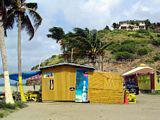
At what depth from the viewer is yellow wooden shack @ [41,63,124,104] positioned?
84.0ft

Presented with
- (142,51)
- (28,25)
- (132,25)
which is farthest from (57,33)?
(132,25)

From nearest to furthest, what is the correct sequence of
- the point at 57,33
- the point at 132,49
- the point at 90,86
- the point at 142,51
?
the point at 90,86 → the point at 57,33 → the point at 142,51 → the point at 132,49

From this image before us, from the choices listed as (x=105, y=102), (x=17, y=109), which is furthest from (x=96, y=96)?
(x=17, y=109)

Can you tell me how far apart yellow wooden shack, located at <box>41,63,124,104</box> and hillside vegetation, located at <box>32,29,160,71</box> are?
172 feet

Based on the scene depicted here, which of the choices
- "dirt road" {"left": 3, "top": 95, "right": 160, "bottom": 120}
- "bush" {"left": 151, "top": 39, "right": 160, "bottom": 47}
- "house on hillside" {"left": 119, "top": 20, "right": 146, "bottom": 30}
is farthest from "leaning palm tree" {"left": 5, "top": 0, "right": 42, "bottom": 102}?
"house on hillside" {"left": 119, "top": 20, "right": 146, "bottom": 30}

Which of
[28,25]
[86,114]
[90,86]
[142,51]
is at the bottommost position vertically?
[86,114]

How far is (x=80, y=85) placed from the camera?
25.8 meters

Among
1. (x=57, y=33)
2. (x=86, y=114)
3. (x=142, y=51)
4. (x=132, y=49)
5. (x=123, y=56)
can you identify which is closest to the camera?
(x=86, y=114)

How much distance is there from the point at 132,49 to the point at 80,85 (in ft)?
265

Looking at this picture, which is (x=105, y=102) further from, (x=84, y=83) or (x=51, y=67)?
(x=51, y=67)

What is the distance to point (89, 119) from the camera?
14.8 metres

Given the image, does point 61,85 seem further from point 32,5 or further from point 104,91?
point 32,5

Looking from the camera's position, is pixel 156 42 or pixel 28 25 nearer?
pixel 28 25

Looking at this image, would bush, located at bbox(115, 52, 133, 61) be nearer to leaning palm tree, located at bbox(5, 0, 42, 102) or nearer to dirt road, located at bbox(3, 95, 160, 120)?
leaning palm tree, located at bbox(5, 0, 42, 102)
